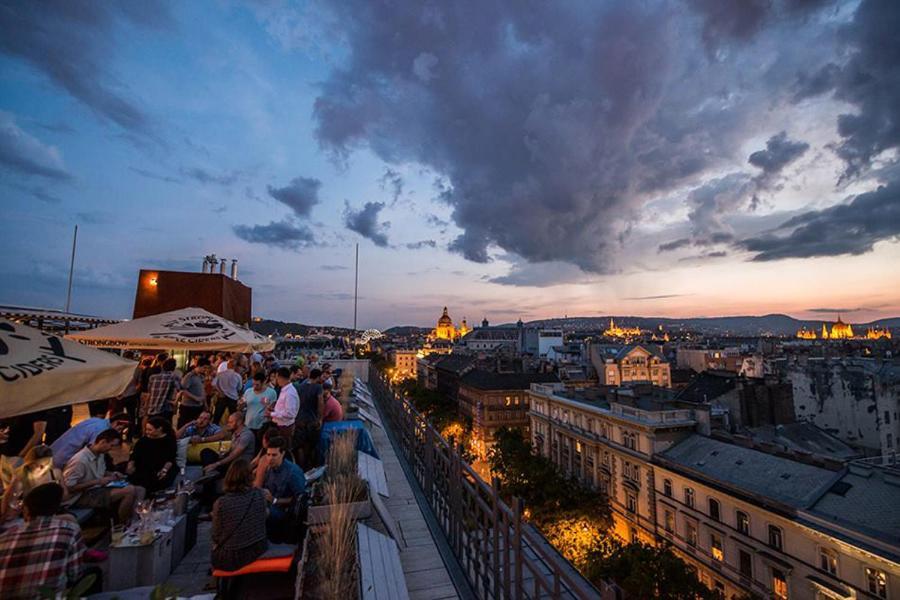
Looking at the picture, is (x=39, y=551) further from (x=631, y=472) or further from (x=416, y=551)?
(x=631, y=472)

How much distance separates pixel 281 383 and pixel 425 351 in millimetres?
145608

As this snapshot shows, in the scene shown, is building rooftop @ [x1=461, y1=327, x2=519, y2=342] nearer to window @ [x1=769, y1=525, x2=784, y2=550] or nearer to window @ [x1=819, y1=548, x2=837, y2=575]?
window @ [x1=769, y1=525, x2=784, y2=550]

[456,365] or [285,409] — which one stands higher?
[285,409]

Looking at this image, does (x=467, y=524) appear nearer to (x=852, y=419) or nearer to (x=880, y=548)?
(x=880, y=548)

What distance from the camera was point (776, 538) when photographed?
1975 centimetres

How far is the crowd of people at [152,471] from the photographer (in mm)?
3438

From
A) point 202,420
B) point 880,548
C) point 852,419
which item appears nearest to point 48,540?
point 202,420

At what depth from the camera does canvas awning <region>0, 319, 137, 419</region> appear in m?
3.28

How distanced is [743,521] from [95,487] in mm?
27532

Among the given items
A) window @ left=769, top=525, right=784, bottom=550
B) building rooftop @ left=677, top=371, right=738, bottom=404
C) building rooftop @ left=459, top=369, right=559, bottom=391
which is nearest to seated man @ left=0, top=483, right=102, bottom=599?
window @ left=769, top=525, right=784, bottom=550

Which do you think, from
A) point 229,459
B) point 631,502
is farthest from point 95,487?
point 631,502

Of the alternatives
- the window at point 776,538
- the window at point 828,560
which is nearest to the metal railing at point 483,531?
Answer: the window at point 828,560

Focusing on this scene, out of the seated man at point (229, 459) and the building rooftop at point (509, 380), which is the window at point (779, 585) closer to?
the seated man at point (229, 459)

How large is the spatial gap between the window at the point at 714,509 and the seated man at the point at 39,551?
1125 inches
